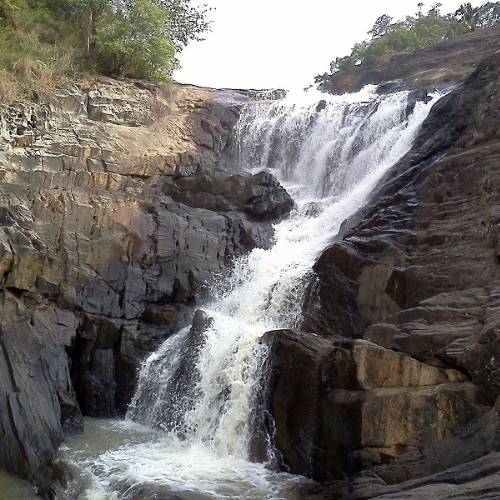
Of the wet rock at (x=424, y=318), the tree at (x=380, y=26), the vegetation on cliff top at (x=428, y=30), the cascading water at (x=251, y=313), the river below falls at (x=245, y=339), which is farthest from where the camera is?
the tree at (x=380, y=26)

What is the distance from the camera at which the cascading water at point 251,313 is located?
444 inches

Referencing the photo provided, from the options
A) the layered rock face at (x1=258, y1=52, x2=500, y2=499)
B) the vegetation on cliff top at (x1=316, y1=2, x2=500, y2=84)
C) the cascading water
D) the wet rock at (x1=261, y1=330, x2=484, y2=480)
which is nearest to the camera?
the layered rock face at (x1=258, y1=52, x2=500, y2=499)

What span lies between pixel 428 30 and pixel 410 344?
3069 cm

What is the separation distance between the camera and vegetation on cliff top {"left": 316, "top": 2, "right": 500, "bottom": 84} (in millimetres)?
35000

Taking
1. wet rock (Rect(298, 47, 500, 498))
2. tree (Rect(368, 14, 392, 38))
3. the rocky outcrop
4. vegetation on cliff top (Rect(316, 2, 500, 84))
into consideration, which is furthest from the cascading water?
tree (Rect(368, 14, 392, 38))

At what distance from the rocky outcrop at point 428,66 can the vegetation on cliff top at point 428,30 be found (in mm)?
3895

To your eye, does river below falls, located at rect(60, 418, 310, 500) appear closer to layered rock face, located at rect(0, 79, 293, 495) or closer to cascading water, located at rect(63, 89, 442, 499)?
cascading water, located at rect(63, 89, 442, 499)

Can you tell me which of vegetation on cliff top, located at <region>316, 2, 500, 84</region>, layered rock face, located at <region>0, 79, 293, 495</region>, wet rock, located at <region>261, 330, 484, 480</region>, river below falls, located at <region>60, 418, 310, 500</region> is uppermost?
vegetation on cliff top, located at <region>316, 2, 500, 84</region>

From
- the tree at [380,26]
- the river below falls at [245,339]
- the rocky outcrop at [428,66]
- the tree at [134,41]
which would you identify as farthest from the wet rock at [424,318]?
the tree at [380,26]

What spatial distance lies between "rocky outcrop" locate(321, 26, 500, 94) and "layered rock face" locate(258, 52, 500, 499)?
7.90 m

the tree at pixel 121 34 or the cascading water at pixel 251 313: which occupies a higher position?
the tree at pixel 121 34

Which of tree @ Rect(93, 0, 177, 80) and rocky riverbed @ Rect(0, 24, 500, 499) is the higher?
tree @ Rect(93, 0, 177, 80)

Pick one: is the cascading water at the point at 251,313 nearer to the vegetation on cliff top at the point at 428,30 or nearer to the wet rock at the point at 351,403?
the wet rock at the point at 351,403

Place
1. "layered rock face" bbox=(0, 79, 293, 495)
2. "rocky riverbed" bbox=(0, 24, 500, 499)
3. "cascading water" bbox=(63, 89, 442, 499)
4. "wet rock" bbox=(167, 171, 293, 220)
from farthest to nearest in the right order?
"wet rock" bbox=(167, 171, 293, 220), "layered rock face" bbox=(0, 79, 293, 495), "cascading water" bbox=(63, 89, 442, 499), "rocky riverbed" bbox=(0, 24, 500, 499)
